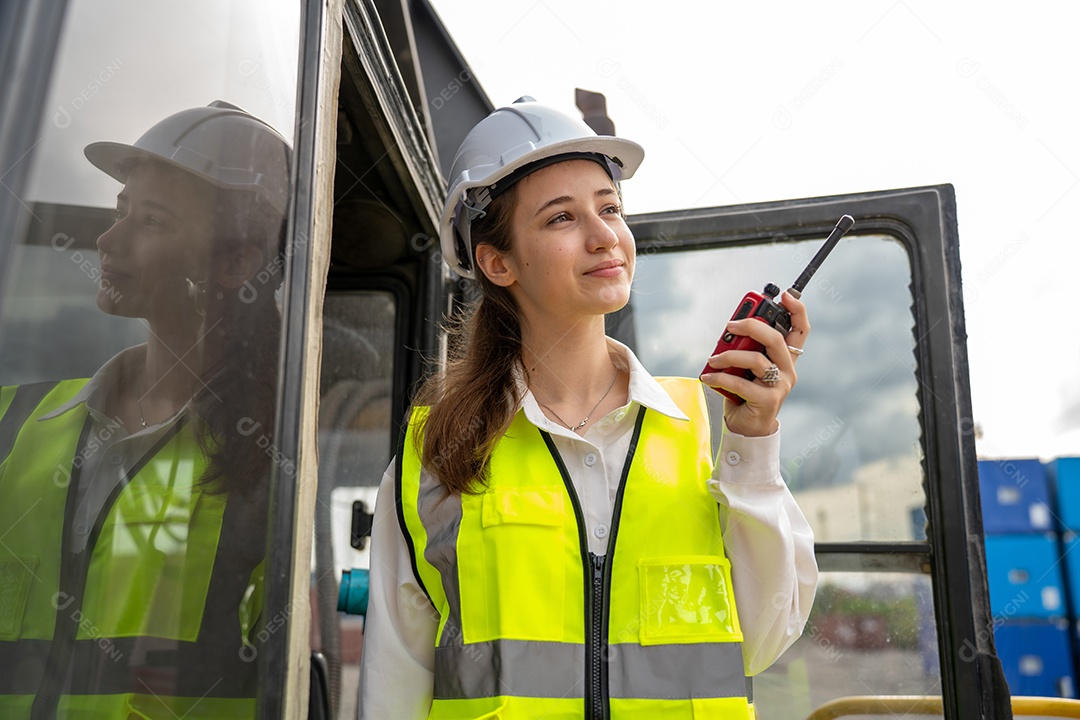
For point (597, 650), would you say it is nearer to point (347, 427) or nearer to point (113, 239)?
point (113, 239)

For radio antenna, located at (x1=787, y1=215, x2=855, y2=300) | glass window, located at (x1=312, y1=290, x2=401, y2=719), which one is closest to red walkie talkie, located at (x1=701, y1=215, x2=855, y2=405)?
radio antenna, located at (x1=787, y1=215, x2=855, y2=300)

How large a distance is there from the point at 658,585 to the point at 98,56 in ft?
3.57

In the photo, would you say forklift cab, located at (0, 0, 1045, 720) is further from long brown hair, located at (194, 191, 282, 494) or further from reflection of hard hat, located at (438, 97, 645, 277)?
reflection of hard hat, located at (438, 97, 645, 277)

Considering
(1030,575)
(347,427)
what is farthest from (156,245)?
(1030,575)

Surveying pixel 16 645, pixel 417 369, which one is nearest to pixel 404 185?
pixel 417 369

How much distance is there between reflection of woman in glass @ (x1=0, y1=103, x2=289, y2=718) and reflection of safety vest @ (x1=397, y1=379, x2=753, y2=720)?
38cm

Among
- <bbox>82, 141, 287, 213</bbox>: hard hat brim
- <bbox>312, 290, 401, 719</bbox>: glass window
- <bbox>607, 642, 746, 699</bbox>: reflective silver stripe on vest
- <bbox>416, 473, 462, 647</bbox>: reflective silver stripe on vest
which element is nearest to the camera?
<bbox>82, 141, 287, 213</bbox>: hard hat brim

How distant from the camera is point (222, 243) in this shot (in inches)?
44.3

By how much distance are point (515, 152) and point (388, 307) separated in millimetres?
1576

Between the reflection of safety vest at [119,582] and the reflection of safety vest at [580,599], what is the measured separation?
376 mm

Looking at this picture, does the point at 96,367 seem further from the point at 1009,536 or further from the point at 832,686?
the point at 1009,536

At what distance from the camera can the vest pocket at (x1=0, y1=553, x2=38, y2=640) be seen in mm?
732

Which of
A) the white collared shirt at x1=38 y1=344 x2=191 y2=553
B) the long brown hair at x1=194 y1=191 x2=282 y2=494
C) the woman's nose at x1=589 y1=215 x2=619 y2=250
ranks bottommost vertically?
the white collared shirt at x1=38 y1=344 x2=191 y2=553

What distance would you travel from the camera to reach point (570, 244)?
5.15 feet
